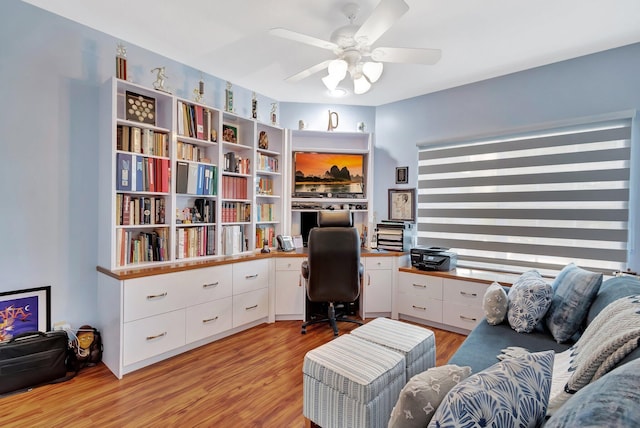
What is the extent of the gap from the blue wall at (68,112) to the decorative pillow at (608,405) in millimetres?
3015

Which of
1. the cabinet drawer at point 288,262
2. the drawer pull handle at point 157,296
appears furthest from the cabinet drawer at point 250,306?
the drawer pull handle at point 157,296

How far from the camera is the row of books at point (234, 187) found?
10.8 feet

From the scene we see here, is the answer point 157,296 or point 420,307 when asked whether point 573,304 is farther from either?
point 157,296

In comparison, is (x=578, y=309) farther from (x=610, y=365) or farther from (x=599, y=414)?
(x=599, y=414)

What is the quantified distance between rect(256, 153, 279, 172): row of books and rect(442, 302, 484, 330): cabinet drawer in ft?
8.25

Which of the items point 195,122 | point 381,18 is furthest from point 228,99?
point 381,18

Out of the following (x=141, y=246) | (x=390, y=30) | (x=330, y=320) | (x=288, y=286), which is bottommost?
(x=330, y=320)

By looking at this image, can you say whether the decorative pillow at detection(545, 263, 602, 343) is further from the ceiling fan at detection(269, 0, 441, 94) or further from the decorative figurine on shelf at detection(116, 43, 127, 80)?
the decorative figurine on shelf at detection(116, 43, 127, 80)

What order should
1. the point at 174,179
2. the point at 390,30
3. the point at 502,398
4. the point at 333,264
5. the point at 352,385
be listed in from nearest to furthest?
the point at 502,398
the point at 352,385
the point at 390,30
the point at 174,179
the point at 333,264

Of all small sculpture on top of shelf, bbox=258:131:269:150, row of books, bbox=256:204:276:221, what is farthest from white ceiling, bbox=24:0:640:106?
row of books, bbox=256:204:276:221

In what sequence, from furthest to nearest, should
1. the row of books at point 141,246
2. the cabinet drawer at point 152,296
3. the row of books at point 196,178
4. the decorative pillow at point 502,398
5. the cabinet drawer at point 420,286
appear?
1. the cabinet drawer at point 420,286
2. the row of books at point 196,178
3. the row of books at point 141,246
4. the cabinet drawer at point 152,296
5. the decorative pillow at point 502,398

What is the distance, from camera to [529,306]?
1989mm

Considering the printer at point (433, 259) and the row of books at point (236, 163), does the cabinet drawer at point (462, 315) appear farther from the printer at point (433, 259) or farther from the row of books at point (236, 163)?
the row of books at point (236, 163)

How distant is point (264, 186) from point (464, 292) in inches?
99.9
